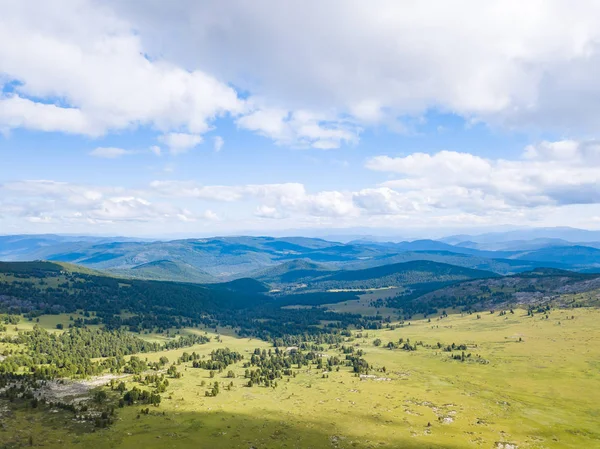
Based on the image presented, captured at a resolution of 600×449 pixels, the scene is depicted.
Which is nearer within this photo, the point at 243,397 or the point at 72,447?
the point at 72,447

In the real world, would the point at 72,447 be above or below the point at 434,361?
above

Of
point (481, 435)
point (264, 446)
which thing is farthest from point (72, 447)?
point (481, 435)

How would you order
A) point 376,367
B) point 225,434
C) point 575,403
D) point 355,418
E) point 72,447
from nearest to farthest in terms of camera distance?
1. point 72,447
2. point 225,434
3. point 355,418
4. point 575,403
5. point 376,367

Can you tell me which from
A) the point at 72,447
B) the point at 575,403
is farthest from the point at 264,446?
the point at 575,403

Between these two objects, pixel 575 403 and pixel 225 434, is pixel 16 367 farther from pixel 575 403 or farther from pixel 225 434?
pixel 575 403

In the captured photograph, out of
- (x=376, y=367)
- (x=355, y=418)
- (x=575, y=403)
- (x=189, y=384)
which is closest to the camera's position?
(x=355, y=418)

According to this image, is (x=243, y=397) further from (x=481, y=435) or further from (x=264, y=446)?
(x=481, y=435)
